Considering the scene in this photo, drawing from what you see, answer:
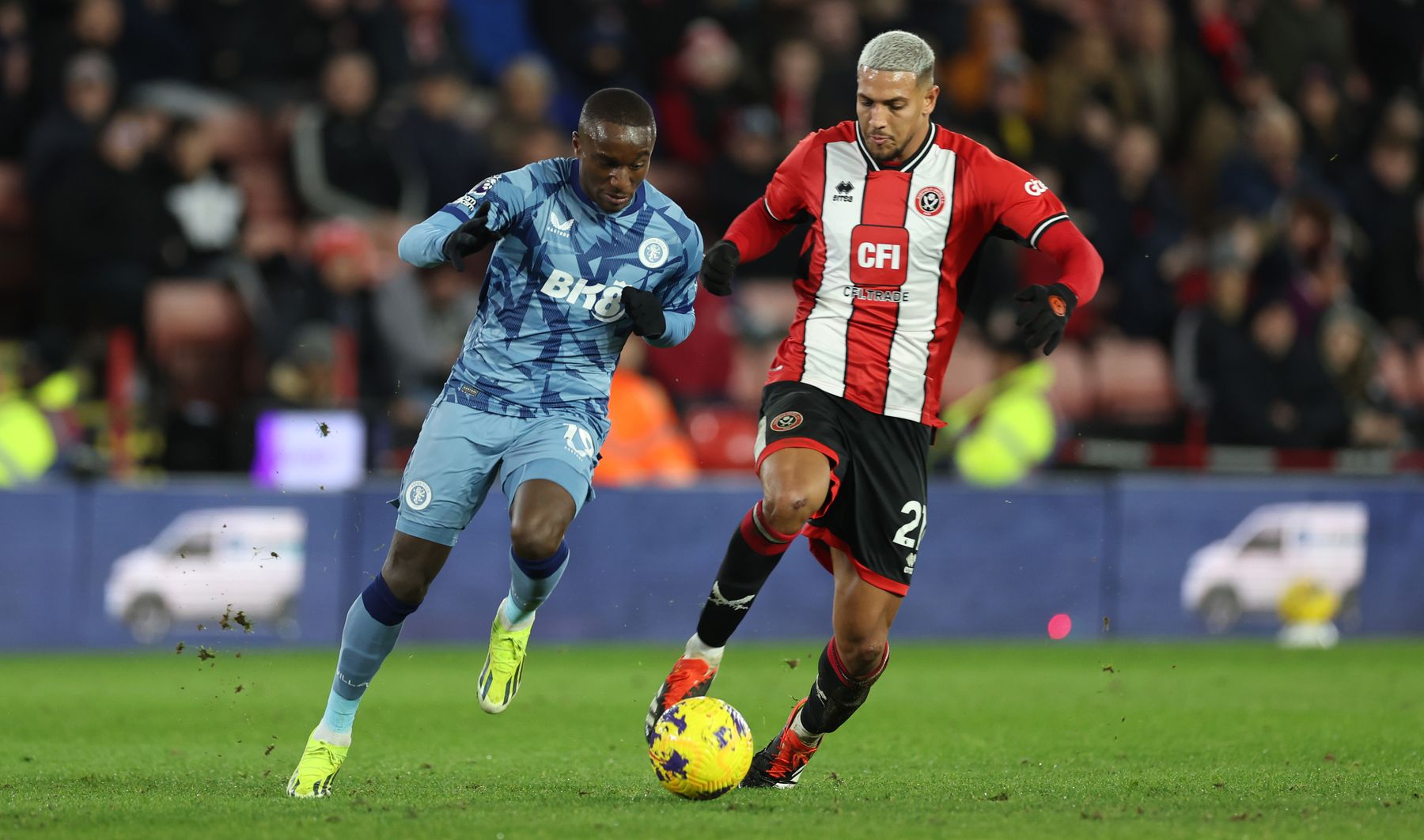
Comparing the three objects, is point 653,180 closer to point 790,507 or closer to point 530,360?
point 530,360

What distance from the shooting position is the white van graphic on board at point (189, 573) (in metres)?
11.1

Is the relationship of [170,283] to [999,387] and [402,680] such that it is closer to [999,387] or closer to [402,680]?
[402,680]

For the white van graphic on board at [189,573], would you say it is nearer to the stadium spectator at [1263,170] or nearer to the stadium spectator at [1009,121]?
A: the stadium spectator at [1009,121]

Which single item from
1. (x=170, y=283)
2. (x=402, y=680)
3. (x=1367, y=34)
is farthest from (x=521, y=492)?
(x=1367, y=34)

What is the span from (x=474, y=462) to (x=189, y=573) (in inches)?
216

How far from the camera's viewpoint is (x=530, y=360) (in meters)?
6.36

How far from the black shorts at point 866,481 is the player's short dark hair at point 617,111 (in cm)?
108

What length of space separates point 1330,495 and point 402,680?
21.3 feet

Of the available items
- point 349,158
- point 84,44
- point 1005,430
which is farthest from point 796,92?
point 84,44

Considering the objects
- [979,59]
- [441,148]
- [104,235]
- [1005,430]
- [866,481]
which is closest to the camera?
[866,481]

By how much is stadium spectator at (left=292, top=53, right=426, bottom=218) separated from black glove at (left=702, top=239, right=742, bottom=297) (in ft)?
23.7

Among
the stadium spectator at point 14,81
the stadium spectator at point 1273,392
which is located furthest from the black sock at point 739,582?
the stadium spectator at point 14,81

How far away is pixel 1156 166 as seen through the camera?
1542 cm

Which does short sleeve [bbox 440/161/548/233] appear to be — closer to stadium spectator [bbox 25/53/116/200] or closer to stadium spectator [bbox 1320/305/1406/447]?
stadium spectator [bbox 25/53/116/200]
